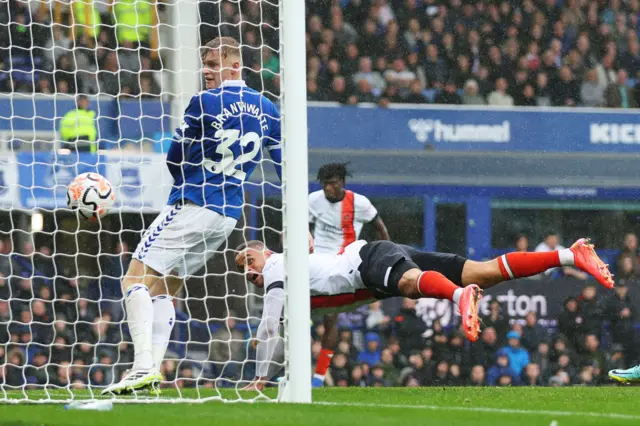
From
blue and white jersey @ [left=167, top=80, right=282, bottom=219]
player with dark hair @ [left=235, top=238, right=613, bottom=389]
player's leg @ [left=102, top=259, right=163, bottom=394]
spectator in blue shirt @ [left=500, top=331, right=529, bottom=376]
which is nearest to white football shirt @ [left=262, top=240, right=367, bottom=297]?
player with dark hair @ [left=235, top=238, right=613, bottom=389]

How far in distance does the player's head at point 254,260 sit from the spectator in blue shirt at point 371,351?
7015 millimetres

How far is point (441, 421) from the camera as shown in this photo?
14.4ft

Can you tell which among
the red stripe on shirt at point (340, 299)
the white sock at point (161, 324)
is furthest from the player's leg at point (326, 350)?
the white sock at point (161, 324)

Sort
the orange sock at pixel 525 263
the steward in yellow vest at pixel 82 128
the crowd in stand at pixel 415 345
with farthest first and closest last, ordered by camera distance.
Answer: the crowd in stand at pixel 415 345
the steward in yellow vest at pixel 82 128
the orange sock at pixel 525 263

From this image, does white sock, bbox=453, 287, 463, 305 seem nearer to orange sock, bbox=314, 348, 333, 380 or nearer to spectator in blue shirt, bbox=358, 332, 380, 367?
orange sock, bbox=314, 348, 333, 380

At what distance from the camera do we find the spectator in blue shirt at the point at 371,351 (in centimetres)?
1408

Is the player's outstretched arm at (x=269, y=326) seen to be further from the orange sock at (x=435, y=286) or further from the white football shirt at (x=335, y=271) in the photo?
the orange sock at (x=435, y=286)

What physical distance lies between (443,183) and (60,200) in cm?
513

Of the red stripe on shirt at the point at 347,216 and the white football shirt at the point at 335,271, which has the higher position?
the red stripe on shirt at the point at 347,216

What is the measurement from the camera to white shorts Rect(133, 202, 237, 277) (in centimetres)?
611

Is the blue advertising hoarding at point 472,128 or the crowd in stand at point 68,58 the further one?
the blue advertising hoarding at point 472,128

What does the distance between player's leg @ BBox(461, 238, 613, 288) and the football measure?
2136 millimetres

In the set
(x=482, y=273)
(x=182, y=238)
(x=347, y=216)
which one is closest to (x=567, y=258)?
(x=482, y=273)

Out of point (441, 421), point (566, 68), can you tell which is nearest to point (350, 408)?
point (441, 421)
